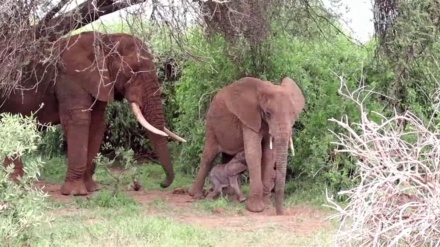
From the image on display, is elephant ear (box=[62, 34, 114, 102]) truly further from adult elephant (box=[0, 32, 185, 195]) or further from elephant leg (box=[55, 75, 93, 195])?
elephant leg (box=[55, 75, 93, 195])

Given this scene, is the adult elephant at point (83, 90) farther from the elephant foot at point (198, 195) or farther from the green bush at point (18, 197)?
the green bush at point (18, 197)

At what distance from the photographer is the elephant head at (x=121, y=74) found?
1088 centimetres

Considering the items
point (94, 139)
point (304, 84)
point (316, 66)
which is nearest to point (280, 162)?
point (304, 84)

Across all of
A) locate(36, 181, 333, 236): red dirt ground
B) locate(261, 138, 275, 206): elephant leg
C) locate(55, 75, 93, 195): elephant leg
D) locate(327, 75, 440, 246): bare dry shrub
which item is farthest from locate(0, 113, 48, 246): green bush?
locate(261, 138, 275, 206): elephant leg

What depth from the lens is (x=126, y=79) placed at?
1107 centimetres

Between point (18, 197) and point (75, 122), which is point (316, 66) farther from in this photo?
point (18, 197)

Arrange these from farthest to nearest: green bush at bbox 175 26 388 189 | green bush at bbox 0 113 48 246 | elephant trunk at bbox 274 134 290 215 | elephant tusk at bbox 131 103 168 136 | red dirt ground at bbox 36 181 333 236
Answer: green bush at bbox 175 26 388 189 → elephant tusk at bbox 131 103 168 136 → elephant trunk at bbox 274 134 290 215 → red dirt ground at bbox 36 181 333 236 → green bush at bbox 0 113 48 246

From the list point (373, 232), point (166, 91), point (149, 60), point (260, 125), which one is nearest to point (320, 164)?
point (260, 125)

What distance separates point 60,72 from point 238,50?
2.33m

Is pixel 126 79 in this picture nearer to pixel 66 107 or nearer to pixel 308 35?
pixel 66 107

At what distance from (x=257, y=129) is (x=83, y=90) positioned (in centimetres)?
226

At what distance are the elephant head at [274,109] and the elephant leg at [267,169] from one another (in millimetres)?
218

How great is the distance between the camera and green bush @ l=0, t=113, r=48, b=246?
6965 millimetres

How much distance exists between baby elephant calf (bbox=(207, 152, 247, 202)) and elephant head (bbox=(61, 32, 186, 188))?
0.85 metres
